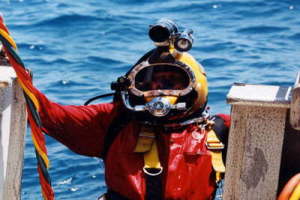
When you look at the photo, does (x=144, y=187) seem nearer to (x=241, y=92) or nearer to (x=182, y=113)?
(x=182, y=113)

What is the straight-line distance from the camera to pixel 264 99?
3.64 m

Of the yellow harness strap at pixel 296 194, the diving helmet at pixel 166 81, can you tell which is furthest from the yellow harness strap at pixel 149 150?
the yellow harness strap at pixel 296 194

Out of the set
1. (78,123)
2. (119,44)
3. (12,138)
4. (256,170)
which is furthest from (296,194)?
(119,44)

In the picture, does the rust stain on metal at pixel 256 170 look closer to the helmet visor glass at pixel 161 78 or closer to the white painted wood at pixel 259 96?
the white painted wood at pixel 259 96

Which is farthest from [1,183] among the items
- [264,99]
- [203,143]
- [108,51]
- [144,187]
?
[108,51]

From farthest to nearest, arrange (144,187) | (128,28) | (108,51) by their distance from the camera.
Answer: (128,28)
(108,51)
(144,187)

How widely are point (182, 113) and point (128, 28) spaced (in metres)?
6.85

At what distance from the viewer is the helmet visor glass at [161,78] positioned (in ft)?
13.6

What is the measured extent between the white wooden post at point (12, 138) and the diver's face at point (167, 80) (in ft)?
2.17

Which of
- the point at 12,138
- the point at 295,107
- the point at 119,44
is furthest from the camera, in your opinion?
the point at 119,44

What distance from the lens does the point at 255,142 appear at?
3.69 m

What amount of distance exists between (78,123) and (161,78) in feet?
1.52

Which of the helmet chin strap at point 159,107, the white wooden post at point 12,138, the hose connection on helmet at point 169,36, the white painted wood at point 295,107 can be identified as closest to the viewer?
the white painted wood at point 295,107

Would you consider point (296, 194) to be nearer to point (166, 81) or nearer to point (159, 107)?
point (159, 107)
